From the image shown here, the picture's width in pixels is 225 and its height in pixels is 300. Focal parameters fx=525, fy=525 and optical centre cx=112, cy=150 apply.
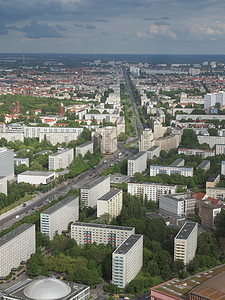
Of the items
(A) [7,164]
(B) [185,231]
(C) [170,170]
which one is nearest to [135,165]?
(C) [170,170]

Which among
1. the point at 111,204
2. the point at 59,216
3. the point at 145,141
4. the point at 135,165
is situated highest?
the point at 145,141

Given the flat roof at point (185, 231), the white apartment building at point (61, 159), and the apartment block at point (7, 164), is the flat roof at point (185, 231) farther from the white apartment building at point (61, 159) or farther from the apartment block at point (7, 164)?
the white apartment building at point (61, 159)

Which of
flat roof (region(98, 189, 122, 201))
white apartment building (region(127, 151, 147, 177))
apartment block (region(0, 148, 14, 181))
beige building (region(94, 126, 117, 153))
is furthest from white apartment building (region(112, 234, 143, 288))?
beige building (region(94, 126, 117, 153))

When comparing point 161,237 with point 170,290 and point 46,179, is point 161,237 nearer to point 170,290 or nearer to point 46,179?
point 170,290

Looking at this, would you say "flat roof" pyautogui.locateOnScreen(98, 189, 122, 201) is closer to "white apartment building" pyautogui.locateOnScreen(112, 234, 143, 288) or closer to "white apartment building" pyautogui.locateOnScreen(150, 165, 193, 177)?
"white apartment building" pyautogui.locateOnScreen(112, 234, 143, 288)

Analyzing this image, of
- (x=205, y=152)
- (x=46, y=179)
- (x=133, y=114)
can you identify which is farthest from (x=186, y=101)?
(x=46, y=179)

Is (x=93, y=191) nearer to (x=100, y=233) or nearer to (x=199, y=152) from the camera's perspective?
(x=100, y=233)
